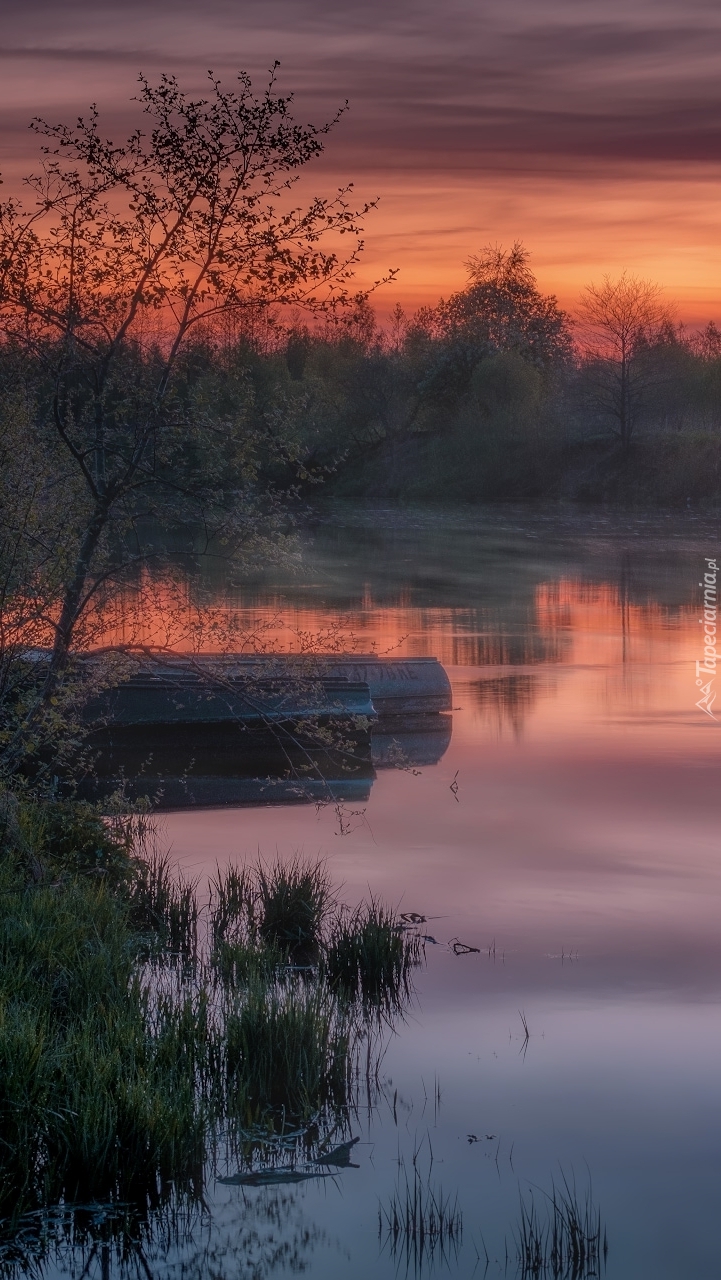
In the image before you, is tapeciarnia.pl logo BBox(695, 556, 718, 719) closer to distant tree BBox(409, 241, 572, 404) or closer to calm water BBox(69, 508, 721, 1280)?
calm water BBox(69, 508, 721, 1280)

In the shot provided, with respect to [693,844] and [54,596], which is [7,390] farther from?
[693,844]

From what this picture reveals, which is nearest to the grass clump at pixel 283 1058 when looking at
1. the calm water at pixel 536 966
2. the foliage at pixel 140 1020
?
the foliage at pixel 140 1020

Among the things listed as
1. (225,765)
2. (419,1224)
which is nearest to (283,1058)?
(419,1224)

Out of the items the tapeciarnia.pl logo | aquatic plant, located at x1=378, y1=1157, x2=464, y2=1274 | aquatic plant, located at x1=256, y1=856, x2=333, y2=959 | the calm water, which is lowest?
aquatic plant, located at x1=378, y1=1157, x2=464, y2=1274

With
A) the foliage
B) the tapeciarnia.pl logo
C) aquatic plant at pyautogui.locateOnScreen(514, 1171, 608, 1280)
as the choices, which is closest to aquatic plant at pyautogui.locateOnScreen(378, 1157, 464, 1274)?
aquatic plant at pyautogui.locateOnScreen(514, 1171, 608, 1280)

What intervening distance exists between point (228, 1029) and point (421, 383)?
3494 inches

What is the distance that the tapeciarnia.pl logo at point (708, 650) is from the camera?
2191cm

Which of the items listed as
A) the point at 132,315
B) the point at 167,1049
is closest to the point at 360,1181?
the point at 167,1049

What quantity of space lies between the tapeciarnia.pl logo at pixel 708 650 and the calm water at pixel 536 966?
32cm

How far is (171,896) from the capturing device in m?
10.3

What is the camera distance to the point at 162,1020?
7602 mm

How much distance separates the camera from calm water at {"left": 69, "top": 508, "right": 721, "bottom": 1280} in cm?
612

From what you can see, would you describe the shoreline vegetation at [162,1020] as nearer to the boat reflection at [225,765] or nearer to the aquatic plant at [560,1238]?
the aquatic plant at [560,1238]

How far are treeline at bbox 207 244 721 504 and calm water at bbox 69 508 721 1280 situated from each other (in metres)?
52.1
